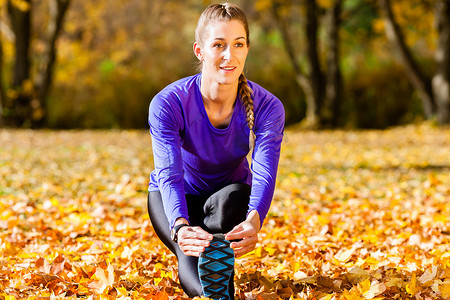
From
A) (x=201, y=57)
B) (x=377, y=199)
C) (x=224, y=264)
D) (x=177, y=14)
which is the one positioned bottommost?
(x=377, y=199)

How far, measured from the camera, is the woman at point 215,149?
2.55 m

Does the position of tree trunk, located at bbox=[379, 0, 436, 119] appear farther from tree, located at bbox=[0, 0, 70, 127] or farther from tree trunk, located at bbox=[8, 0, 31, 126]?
tree trunk, located at bbox=[8, 0, 31, 126]

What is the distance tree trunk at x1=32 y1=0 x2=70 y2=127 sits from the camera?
14.2m

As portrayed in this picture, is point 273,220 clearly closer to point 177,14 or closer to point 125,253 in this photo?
point 125,253

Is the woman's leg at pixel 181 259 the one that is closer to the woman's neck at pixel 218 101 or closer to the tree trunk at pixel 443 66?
the woman's neck at pixel 218 101

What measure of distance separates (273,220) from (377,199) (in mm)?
1679

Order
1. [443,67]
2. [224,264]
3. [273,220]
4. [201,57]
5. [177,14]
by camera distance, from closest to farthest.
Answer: [224,264] < [201,57] < [273,220] < [443,67] < [177,14]

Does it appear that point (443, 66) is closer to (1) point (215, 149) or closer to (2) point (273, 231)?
(2) point (273, 231)

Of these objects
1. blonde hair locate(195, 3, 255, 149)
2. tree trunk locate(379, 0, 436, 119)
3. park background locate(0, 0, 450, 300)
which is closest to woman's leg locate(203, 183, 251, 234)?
blonde hair locate(195, 3, 255, 149)

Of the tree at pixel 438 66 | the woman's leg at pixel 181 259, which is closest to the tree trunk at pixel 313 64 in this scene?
the tree at pixel 438 66

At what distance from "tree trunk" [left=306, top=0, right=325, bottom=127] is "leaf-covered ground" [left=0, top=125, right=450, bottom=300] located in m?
5.96

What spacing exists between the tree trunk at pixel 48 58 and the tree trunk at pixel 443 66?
28.7 ft

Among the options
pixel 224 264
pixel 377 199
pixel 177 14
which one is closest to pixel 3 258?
pixel 224 264

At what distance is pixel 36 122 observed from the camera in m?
14.8
